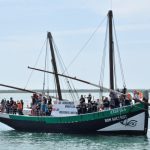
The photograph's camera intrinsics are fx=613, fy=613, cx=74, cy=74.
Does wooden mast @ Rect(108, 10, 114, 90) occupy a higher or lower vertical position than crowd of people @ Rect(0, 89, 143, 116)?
higher

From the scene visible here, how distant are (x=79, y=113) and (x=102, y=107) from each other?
183 centimetres

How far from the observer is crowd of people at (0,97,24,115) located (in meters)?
49.2

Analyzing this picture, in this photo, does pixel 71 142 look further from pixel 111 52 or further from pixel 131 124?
pixel 111 52

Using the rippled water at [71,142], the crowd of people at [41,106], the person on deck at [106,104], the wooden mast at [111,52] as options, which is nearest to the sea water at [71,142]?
the rippled water at [71,142]

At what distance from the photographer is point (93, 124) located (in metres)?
43.9

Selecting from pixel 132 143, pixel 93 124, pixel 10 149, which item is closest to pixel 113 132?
pixel 93 124

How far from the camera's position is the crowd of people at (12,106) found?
4921 centimetres

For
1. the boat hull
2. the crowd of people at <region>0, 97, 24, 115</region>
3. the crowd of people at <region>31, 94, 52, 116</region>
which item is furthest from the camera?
the crowd of people at <region>0, 97, 24, 115</region>

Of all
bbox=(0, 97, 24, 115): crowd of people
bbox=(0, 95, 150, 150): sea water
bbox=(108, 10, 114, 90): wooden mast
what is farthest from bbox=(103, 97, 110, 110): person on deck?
bbox=(0, 97, 24, 115): crowd of people

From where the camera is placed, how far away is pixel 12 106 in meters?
49.8

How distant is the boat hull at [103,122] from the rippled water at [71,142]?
69 cm

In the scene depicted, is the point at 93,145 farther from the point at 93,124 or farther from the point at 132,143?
the point at 93,124

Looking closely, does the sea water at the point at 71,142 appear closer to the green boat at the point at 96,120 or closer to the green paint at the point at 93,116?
the green boat at the point at 96,120

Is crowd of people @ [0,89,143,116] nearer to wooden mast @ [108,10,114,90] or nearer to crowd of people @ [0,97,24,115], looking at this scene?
crowd of people @ [0,97,24,115]
